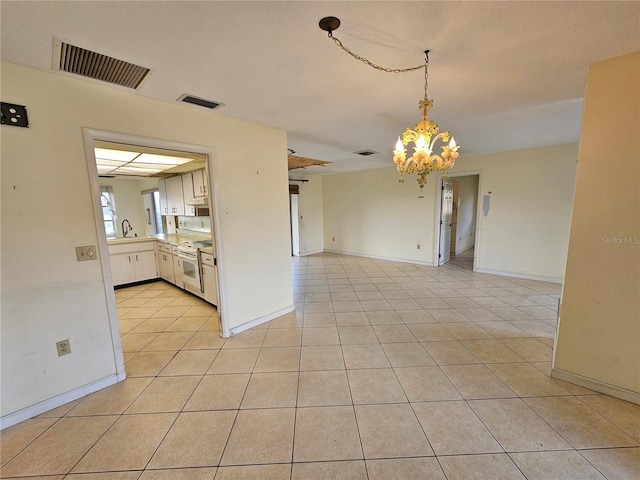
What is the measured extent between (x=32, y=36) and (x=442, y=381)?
3.41 m

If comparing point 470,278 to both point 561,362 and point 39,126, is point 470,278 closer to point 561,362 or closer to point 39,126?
point 561,362

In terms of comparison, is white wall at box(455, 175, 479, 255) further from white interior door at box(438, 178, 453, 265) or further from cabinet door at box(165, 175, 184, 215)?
cabinet door at box(165, 175, 184, 215)

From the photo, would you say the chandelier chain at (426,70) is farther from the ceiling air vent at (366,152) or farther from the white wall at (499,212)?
the white wall at (499,212)

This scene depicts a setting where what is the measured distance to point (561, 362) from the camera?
2020mm

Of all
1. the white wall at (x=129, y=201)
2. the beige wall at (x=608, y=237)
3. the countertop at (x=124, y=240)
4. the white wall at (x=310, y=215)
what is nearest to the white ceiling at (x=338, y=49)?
the beige wall at (x=608, y=237)

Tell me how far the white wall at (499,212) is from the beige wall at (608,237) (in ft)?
7.14

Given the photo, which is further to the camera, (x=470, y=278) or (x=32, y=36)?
(x=470, y=278)

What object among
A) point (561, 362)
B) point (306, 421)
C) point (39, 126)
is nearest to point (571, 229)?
point (561, 362)

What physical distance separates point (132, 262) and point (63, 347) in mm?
3062

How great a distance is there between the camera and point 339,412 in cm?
175

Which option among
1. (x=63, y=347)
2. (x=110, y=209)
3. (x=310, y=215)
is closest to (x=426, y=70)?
(x=63, y=347)

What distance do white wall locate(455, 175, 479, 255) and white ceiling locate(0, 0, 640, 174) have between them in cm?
479

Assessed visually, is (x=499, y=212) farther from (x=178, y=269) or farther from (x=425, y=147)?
Result: (x=178, y=269)

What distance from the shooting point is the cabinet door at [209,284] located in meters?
3.37
